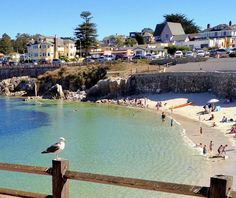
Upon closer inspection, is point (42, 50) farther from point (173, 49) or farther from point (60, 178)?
point (60, 178)

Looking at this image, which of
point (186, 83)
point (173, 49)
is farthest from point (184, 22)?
point (186, 83)

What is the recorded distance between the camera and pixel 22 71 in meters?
91.7

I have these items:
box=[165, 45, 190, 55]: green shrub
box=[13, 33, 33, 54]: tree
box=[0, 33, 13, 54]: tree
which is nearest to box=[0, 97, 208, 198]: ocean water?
box=[165, 45, 190, 55]: green shrub

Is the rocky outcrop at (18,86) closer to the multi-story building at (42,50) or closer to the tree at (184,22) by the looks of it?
the multi-story building at (42,50)

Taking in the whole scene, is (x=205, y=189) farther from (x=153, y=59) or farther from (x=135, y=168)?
(x=153, y=59)

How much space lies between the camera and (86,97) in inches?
2741

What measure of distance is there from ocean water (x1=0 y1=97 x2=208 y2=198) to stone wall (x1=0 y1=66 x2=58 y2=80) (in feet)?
101

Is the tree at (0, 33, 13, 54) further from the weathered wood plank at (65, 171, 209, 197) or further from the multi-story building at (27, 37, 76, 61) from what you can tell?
the weathered wood plank at (65, 171, 209, 197)

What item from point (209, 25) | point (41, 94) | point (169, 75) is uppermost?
point (209, 25)

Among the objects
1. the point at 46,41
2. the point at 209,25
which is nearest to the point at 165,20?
the point at 209,25

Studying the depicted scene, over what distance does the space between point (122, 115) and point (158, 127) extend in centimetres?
1024

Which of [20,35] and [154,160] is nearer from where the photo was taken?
[154,160]

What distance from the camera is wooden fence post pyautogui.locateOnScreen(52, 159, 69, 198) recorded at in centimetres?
603

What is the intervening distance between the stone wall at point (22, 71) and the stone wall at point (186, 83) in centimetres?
2618
